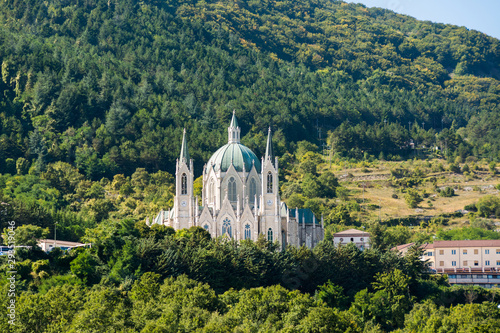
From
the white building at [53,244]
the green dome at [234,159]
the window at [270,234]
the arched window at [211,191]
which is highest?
the green dome at [234,159]

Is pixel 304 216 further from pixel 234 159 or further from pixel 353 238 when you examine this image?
pixel 234 159

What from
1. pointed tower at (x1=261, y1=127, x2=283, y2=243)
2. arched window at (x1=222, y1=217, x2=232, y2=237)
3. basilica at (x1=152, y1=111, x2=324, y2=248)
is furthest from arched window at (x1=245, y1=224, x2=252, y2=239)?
arched window at (x1=222, y1=217, x2=232, y2=237)

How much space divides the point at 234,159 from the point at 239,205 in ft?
23.4

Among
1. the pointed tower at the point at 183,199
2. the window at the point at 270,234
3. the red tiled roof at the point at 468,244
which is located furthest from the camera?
the red tiled roof at the point at 468,244

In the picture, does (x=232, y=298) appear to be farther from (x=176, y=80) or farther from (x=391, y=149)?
(x=176, y=80)

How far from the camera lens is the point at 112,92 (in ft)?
534

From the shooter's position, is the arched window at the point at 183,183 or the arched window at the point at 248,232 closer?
the arched window at the point at 248,232

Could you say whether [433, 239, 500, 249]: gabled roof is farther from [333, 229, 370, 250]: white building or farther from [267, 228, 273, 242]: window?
[267, 228, 273, 242]: window

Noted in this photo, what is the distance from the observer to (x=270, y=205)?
96688 mm

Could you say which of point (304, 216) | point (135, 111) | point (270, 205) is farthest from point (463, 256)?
point (135, 111)

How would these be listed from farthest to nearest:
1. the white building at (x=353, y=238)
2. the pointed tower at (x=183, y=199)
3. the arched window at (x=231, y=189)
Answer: the white building at (x=353, y=238), the arched window at (x=231, y=189), the pointed tower at (x=183, y=199)

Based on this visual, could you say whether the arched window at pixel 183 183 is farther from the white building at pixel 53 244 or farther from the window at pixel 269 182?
the white building at pixel 53 244

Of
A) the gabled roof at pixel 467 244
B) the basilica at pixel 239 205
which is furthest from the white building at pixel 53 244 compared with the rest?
the gabled roof at pixel 467 244

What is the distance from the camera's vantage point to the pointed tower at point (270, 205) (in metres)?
95.6
